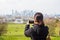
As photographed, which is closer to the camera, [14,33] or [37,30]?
[37,30]

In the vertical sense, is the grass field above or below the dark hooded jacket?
below

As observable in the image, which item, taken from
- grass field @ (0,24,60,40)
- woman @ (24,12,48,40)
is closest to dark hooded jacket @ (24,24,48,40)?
woman @ (24,12,48,40)

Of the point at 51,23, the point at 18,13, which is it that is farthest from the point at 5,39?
the point at 51,23

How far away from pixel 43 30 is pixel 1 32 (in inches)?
64.4

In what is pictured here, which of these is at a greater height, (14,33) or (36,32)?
(36,32)

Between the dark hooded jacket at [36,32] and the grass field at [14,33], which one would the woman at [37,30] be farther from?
the grass field at [14,33]

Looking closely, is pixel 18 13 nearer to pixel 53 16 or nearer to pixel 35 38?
pixel 53 16

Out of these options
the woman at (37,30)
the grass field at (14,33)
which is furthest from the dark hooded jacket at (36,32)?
the grass field at (14,33)

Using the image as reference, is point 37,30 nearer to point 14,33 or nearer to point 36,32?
point 36,32

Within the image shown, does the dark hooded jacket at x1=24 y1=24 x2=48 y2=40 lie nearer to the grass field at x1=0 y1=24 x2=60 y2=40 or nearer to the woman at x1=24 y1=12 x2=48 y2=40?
the woman at x1=24 y1=12 x2=48 y2=40

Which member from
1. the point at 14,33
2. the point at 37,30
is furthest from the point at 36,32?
the point at 14,33

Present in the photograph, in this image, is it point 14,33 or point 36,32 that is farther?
point 14,33

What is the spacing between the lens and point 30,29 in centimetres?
149

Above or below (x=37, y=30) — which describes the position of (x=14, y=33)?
below
